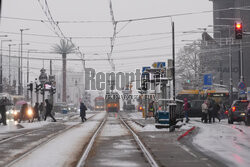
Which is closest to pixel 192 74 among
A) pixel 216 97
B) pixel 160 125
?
pixel 216 97

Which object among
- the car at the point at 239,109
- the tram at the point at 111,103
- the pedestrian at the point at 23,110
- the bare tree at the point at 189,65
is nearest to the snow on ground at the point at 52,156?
the car at the point at 239,109

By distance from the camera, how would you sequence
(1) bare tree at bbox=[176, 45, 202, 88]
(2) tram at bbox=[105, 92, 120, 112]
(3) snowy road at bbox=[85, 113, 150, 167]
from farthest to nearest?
(2) tram at bbox=[105, 92, 120, 112]
(1) bare tree at bbox=[176, 45, 202, 88]
(3) snowy road at bbox=[85, 113, 150, 167]

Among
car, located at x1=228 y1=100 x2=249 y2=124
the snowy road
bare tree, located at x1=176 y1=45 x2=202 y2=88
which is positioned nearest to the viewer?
the snowy road

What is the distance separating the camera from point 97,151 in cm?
1525

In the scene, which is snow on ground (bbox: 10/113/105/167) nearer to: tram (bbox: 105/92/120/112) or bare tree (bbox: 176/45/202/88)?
bare tree (bbox: 176/45/202/88)

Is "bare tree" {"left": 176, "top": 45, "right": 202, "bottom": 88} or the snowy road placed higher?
"bare tree" {"left": 176, "top": 45, "right": 202, "bottom": 88}

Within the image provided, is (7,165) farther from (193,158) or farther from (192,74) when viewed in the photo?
(192,74)

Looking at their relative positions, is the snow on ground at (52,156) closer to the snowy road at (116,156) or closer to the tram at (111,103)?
Answer: the snowy road at (116,156)

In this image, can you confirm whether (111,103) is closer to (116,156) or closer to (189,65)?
(189,65)

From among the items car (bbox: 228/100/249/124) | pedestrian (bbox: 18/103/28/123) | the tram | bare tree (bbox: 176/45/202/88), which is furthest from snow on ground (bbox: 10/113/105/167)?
the tram

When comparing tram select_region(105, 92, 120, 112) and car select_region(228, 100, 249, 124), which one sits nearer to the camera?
car select_region(228, 100, 249, 124)

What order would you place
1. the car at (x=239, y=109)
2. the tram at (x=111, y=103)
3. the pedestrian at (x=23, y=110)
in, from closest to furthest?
the car at (x=239, y=109), the pedestrian at (x=23, y=110), the tram at (x=111, y=103)

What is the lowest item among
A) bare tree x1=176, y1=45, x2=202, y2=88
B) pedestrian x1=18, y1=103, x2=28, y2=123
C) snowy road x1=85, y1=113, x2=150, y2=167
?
snowy road x1=85, y1=113, x2=150, y2=167

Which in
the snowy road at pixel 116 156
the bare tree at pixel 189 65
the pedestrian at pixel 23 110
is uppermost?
the bare tree at pixel 189 65
